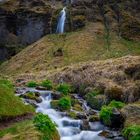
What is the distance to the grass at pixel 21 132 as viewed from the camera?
22656 mm

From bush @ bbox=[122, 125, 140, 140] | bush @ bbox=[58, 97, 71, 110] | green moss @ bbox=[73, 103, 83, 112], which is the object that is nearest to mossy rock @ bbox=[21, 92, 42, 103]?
bush @ bbox=[58, 97, 71, 110]

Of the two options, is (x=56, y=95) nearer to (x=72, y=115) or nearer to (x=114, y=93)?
(x=114, y=93)

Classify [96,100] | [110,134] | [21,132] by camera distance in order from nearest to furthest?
[21,132] → [110,134] → [96,100]

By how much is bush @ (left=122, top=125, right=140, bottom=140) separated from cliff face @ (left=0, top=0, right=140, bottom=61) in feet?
216

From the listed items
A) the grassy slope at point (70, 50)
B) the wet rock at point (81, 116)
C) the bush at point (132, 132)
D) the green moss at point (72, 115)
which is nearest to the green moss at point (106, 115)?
the wet rock at point (81, 116)

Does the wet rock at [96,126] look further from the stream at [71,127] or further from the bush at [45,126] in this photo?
the bush at [45,126]

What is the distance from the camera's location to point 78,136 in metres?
29.0

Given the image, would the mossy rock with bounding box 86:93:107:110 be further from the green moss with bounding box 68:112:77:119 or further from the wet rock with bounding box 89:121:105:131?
the wet rock with bounding box 89:121:105:131

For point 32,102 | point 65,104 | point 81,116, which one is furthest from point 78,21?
point 81,116

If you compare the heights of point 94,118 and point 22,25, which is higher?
point 22,25

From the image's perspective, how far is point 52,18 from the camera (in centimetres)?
9931

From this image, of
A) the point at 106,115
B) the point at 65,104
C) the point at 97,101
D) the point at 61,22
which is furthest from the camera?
the point at 61,22

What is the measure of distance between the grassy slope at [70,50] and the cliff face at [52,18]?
10.9ft

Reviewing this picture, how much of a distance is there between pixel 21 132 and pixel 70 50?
2330 inches
